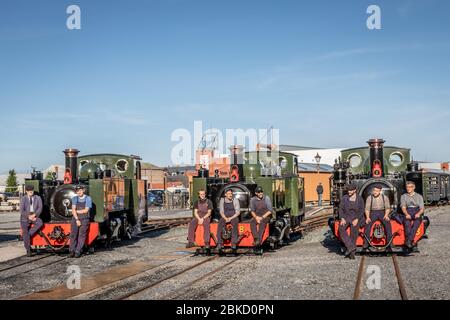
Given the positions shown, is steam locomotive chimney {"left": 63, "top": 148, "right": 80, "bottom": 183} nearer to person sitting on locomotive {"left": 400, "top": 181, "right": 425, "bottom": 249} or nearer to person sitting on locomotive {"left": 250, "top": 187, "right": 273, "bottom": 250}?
person sitting on locomotive {"left": 250, "top": 187, "right": 273, "bottom": 250}

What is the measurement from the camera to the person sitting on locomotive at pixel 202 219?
12484mm

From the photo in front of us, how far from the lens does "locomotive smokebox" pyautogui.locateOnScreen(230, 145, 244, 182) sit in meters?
Result: 13.7

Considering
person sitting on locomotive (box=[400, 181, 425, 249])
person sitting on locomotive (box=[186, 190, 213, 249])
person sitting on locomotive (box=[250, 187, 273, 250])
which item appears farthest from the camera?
person sitting on locomotive (box=[186, 190, 213, 249])

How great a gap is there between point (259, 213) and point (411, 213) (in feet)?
10.9

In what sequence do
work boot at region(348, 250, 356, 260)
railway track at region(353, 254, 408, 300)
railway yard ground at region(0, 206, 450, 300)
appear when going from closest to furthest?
railway track at region(353, 254, 408, 300) < railway yard ground at region(0, 206, 450, 300) < work boot at region(348, 250, 356, 260)

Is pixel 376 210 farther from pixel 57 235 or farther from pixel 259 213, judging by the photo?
pixel 57 235

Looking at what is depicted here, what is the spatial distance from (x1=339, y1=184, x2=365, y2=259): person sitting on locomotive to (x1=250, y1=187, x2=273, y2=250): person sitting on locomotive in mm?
1701

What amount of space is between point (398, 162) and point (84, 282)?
9510mm

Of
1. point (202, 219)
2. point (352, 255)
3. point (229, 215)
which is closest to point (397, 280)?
point (352, 255)

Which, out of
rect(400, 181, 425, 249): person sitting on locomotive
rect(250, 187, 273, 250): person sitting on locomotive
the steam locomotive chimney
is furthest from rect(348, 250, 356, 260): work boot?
the steam locomotive chimney
